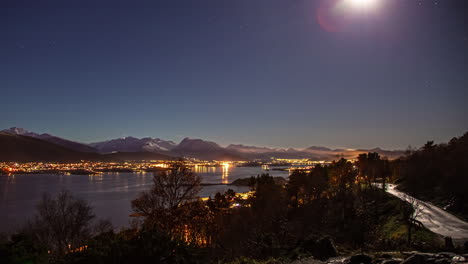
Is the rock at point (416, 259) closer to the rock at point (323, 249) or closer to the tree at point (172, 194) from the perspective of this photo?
the rock at point (323, 249)

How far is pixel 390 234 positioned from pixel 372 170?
34309mm

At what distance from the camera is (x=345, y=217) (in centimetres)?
2983

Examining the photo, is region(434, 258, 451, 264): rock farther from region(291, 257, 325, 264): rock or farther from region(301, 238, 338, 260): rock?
region(301, 238, 338, 260): rock

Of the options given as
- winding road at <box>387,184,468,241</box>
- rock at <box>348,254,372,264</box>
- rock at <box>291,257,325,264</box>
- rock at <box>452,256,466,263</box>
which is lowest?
winding road at <box>387,184,468,241</box>

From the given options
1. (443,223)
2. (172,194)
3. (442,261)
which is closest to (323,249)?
(442,261)

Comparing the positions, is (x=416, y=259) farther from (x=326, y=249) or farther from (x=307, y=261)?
(x=326, y=249)

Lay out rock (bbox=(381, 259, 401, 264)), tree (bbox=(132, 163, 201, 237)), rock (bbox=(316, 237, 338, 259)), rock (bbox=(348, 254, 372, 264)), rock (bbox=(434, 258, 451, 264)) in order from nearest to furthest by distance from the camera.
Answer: rock (bbox=(434, 258, 451, 264))
rock (bbox=(381, 259, 401, 264))
rock (bbox=(348, 254, 372, 264))
rock (bbox=(316, 237, 338, 259))
tree (bbox=(132, 163, 201, 237))

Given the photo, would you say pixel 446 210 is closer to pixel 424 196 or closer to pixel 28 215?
pixel 424 196

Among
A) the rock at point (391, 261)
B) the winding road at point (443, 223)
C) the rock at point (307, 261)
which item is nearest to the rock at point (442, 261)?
the rock at point (391, 261)

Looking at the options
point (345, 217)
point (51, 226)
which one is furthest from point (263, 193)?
point (51, 226)

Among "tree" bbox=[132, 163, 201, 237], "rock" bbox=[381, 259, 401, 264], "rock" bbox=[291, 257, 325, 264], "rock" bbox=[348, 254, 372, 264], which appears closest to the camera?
"rock" bbox=[381, 259, 401, 264]

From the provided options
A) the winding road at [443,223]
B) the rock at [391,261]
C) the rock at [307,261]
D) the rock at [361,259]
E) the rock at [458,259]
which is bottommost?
the winding road at [443,223]

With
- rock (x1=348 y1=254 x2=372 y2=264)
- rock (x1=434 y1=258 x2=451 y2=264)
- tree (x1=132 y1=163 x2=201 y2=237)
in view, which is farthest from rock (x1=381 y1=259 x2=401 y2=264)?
tree (x1=132 y1=163 x2=201 y2=237)

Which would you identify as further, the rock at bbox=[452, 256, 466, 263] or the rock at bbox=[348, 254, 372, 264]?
the rock at bbox=[348, 254, 372, 264]
